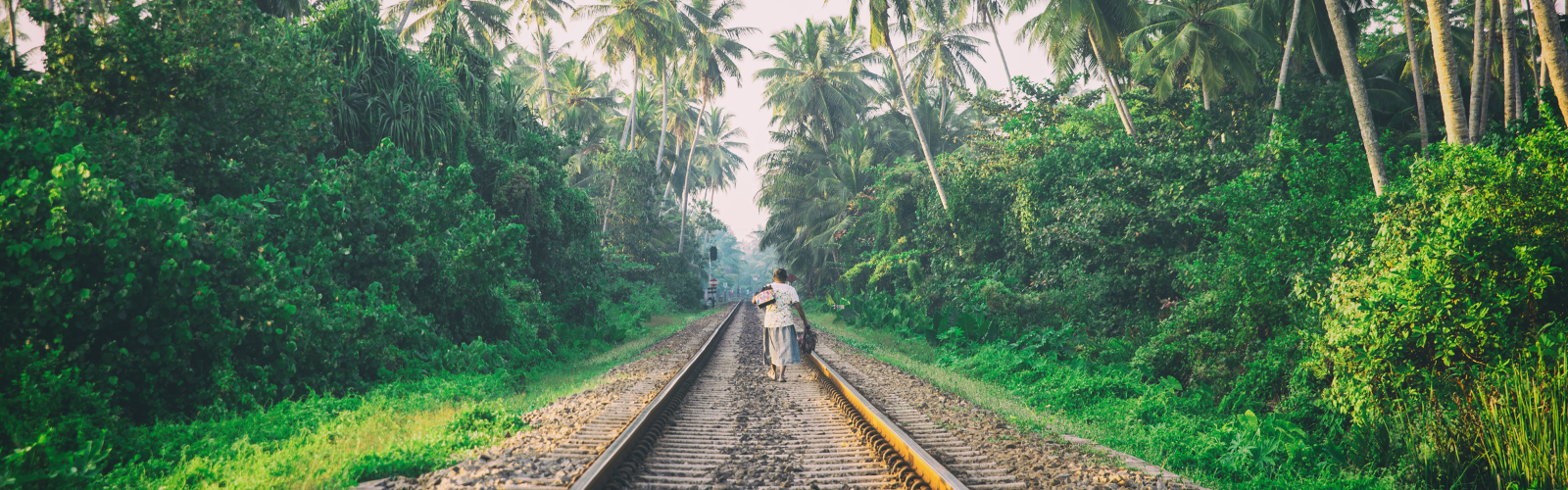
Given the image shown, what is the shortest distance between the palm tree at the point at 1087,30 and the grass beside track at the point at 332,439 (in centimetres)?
1404

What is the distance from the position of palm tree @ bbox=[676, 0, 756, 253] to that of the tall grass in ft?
96.2

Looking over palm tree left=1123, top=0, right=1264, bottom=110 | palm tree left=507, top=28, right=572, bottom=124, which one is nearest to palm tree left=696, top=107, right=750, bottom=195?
palm tree left=507, top=28, right=572, bottom=124

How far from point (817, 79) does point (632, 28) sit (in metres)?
10.0

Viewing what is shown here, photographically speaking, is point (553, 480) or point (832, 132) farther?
point (832, 132)

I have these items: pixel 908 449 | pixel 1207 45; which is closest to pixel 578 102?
pixel 1207 45

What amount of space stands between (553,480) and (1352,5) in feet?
66.8

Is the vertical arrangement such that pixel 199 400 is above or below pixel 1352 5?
below

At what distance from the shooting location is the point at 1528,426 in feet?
14.9

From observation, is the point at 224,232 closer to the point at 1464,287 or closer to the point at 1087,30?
the point at 1464,287

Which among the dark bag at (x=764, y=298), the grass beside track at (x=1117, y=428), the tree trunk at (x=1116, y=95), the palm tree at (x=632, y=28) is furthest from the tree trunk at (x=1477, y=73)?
the palm tree at (x=632, y=28)

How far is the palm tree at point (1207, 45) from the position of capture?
14938 mm

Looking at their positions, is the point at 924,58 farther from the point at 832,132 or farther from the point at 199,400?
the point at 199,400

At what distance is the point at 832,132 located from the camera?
35.5m

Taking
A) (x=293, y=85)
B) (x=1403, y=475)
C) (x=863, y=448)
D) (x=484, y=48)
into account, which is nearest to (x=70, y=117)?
(x=293, y=85)
